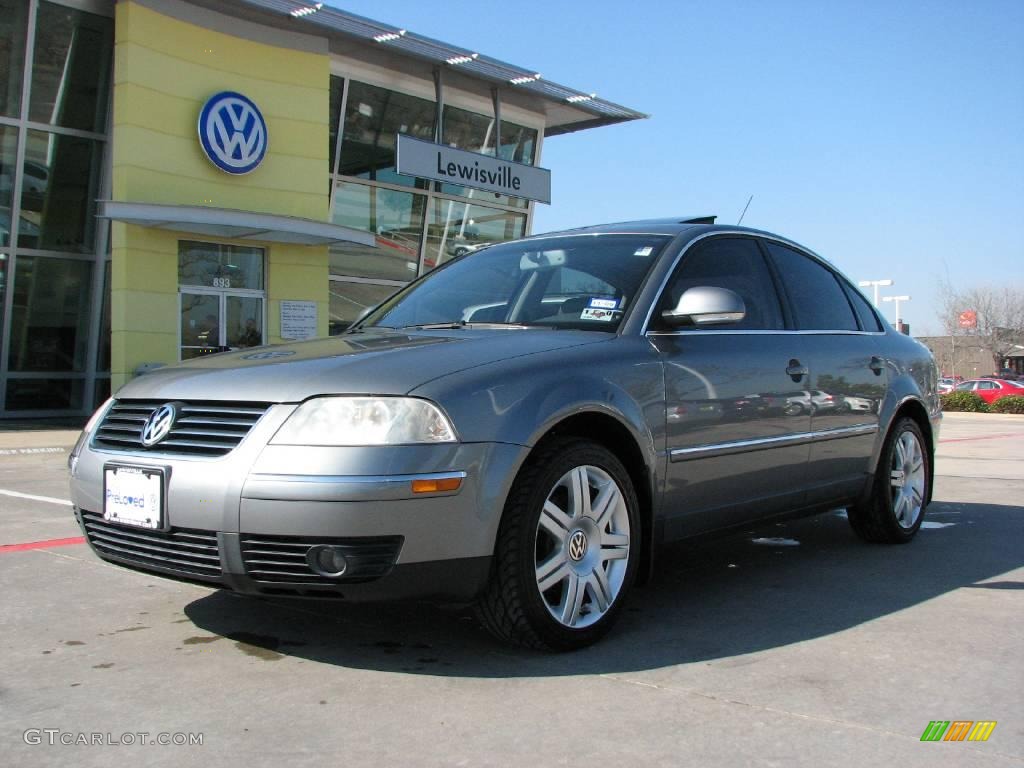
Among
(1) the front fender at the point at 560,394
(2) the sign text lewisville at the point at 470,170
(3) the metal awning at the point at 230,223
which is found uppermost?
(2) the sign text lewisville at the point at 470,170

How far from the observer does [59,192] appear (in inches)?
704

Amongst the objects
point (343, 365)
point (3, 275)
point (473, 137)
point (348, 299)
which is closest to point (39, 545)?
point (343, 365)

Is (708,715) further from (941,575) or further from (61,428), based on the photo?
(61,428)

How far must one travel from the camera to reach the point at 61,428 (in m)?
15.8

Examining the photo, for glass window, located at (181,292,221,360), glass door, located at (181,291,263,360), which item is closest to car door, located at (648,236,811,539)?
glass door, located at (181,291,263,360)

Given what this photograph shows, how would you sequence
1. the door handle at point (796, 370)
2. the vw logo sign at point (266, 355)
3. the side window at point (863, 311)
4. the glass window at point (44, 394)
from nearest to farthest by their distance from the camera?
the vw logo sign at point (266, 355)
the door handle at point (796, 370)
the side window at point (863, 311)
the glass window at point (44, 394)

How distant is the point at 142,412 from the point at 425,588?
4.19 ft

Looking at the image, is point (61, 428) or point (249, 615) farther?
point (61, 428)

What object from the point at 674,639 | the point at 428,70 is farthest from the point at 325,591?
the point at 428,70

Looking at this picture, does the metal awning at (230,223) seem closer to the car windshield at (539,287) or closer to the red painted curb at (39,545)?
the red painted curb at (39,545)

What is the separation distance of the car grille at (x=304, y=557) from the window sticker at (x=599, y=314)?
1434 millimetres

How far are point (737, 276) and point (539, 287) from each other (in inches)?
39.0

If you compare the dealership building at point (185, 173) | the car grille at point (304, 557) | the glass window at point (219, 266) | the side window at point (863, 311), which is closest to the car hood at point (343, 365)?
the car grille at point (304, 557)

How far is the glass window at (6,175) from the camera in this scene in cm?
1703
